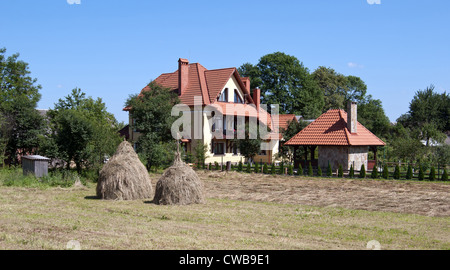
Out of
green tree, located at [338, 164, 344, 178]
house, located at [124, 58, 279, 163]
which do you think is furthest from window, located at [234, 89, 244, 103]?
green tree, located at [338, 164, 344, 178]

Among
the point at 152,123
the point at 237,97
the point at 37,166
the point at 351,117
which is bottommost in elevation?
the point at 37,166

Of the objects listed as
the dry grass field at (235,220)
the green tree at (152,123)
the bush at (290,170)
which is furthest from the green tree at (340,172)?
the green tree at (152,123)

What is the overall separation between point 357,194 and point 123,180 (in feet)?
36.7

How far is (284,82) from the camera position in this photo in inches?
2522

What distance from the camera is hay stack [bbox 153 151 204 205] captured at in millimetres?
17391

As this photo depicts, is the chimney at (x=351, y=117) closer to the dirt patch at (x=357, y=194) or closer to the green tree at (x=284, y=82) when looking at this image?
the dirt patch at (x=357, y=194)

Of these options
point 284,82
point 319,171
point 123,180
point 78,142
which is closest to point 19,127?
point 78,142

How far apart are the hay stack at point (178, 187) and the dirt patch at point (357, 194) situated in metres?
3.44

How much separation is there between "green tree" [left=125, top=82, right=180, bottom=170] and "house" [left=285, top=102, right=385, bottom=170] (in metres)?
9.95

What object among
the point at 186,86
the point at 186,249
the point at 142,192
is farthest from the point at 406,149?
the point at 186,249

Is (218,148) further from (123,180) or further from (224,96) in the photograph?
(123,180)

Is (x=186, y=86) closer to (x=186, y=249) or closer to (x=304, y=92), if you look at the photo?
(x=304, y=92)

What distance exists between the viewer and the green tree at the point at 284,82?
63562 mm

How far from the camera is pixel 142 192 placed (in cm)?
1917
